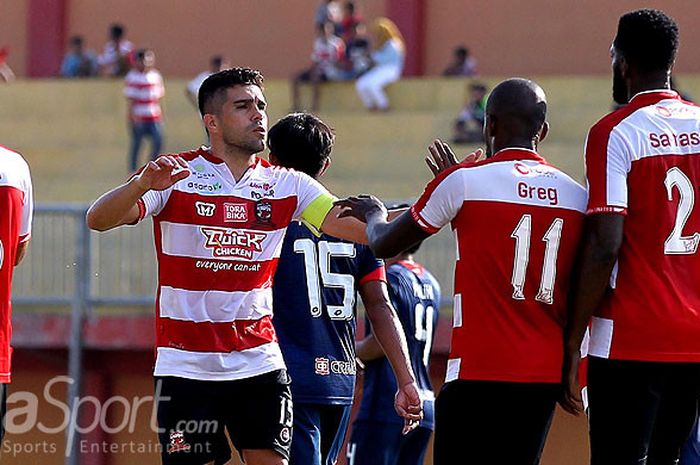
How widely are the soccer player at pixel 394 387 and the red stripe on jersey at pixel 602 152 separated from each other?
2639mm

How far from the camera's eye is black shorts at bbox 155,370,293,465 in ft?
21.8

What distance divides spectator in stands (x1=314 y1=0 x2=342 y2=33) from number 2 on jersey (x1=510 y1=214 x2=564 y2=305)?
16853 millimetres

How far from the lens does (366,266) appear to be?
751 cm

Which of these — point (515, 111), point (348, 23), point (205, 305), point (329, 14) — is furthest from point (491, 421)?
point (329, 14)

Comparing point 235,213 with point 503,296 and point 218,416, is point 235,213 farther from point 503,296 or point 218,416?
point 503,296

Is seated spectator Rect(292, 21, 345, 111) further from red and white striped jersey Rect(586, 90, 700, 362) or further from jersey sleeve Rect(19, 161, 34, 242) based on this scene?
red and white striped jersey Rect(586, 90, 700, 362)

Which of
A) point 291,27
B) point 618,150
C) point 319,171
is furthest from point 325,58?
point 618,150

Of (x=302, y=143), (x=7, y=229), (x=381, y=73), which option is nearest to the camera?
(x=7, y=229)

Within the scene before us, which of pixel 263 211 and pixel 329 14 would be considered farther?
pixel 329 14

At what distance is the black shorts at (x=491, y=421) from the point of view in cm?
610

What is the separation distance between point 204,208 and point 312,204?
0.51m

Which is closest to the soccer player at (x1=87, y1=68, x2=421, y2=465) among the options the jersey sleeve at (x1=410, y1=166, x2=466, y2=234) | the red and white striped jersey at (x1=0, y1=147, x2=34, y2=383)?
the red and white striped jersey at (x1=0, y1=147, x2=34, y2=383)

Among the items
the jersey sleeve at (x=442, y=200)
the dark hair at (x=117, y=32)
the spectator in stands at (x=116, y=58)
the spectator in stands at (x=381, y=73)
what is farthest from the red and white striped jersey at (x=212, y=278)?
the spectator in stands at (x=116, y=58)

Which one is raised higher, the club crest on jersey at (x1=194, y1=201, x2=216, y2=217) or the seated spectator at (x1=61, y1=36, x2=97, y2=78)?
the seated spectator at (x1=61, y1=36, x2=97, y2=78)
